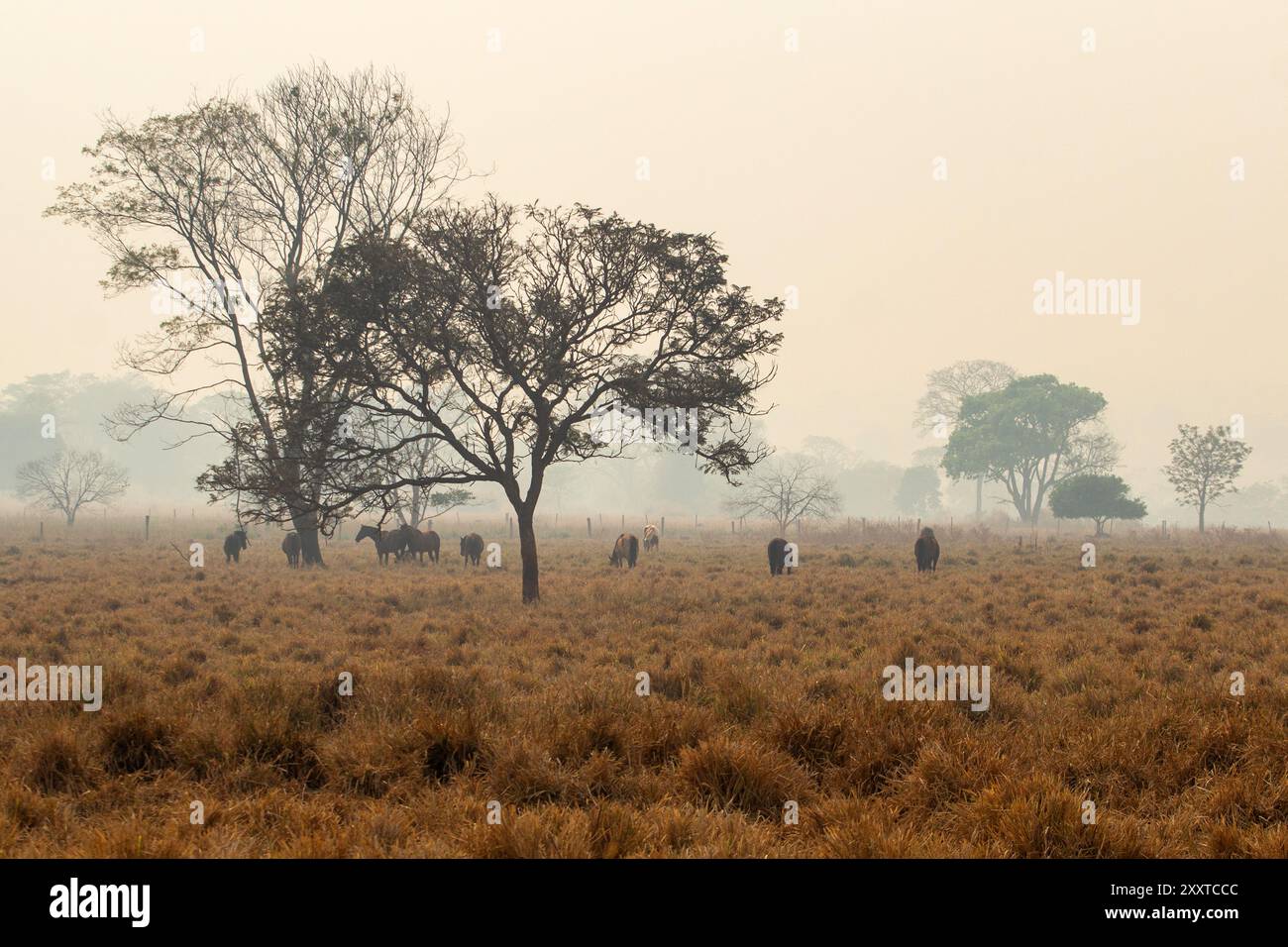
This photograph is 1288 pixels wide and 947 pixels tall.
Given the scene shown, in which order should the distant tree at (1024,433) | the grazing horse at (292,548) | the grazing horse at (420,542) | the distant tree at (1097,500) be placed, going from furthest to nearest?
the distant tree at (1024,433) → the distant tree at (1097,500) → the grazing horse at (420,542) → the grazing horse at (292,548)

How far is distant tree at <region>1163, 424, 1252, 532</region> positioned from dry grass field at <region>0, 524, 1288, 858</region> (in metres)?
42.2

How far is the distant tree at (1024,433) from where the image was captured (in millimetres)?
65438

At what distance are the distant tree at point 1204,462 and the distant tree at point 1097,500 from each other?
132 inches

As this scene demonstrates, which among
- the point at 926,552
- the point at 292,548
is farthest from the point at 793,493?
the point at 292,548

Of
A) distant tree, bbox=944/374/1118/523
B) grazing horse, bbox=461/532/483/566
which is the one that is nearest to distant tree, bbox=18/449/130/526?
grazing horse, bbox=461/532/483/566

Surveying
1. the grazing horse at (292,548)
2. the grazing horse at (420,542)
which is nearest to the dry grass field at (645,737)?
the grazing horse at (292,548)

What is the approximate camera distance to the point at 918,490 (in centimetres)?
11406

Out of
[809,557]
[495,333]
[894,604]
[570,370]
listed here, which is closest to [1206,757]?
[894,604]

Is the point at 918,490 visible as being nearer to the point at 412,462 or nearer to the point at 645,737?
the point at 412,462

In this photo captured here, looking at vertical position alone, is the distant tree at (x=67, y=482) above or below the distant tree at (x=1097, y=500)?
above

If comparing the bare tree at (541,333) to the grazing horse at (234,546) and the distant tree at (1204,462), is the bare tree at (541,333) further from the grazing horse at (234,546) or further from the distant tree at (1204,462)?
the distant tree at (1204,462)

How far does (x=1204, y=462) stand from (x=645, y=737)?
183 feet

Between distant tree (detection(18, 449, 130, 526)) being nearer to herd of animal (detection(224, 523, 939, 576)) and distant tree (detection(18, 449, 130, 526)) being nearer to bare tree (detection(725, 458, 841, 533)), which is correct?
herd of animal (detection(224, 523, 939, 576))
